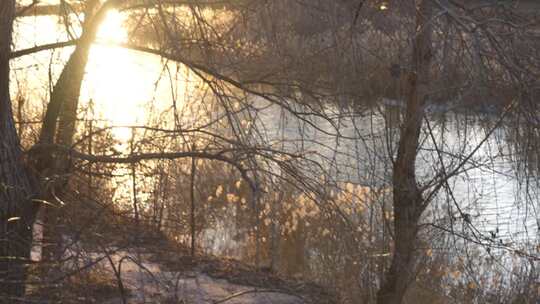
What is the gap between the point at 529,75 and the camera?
10.7 feet

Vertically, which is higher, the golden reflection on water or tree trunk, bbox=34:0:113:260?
the golden reflection on water

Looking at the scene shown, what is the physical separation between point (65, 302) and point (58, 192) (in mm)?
745

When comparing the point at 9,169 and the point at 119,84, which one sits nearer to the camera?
the point at 9,169

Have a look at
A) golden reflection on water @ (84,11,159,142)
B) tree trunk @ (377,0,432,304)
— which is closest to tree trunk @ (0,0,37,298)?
tree trunk @ (377,0,432,304)

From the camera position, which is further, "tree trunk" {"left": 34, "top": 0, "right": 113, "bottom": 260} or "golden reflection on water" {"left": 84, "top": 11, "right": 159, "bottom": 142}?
"golden reflection on water" {"left": 84, "top": 11, "right": 159, "bottom": 142}

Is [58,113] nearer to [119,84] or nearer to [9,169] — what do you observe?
[9,169]

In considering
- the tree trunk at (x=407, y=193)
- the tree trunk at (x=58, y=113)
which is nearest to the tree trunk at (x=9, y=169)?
the tree trunk at (x=58, y=113)

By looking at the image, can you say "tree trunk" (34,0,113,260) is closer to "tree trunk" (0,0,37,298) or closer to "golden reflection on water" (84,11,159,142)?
"tree trunk" (0,0,37,298)

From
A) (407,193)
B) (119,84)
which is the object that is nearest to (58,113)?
(407,193)

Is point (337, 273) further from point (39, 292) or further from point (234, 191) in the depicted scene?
point (39, 292)

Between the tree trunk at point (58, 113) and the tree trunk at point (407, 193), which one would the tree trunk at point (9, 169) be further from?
the tree trunk at point (407, 193)

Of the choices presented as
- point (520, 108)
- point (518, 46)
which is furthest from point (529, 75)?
point (518, 46)

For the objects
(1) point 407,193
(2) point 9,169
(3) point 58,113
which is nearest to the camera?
(2) point 9,169

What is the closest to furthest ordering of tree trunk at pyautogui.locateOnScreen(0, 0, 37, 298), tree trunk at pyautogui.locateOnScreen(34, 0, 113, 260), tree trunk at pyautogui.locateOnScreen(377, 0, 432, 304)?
1. tree trunk at pyautogui.locateOnScreen(0, 0, 37, 298)
2. tree trunk at pyautogui.locateOnScreen(34, 0, 113, 260)
3. tree trunk at pyautogui.locateOnScreen(377, 0, 432, 304)
